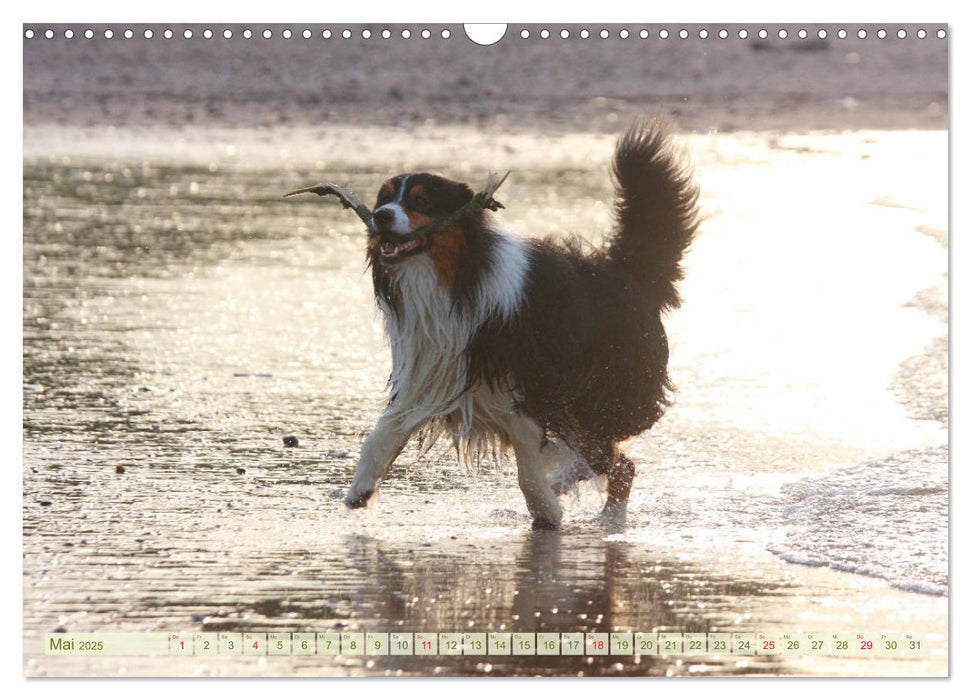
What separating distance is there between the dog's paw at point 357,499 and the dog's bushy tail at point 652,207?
1.40 metres

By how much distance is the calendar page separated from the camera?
5035mm

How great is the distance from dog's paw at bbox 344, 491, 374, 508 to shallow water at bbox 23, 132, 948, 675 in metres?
0.06

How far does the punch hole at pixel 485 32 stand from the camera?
551 centimetres

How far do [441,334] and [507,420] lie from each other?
429mm

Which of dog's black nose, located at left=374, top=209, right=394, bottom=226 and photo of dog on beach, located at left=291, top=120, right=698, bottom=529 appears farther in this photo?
photo of dog on beach, located at left=291, top=120, right=698, bottom=529

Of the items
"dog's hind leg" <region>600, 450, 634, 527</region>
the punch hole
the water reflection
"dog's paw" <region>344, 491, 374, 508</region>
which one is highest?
the punch hole

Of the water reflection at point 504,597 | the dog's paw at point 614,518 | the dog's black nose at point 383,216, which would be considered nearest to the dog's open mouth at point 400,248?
the dog's black nose at point 383,216

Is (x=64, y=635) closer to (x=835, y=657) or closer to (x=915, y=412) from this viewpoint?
(x=835, y=657)

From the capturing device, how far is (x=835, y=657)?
4.90 metres

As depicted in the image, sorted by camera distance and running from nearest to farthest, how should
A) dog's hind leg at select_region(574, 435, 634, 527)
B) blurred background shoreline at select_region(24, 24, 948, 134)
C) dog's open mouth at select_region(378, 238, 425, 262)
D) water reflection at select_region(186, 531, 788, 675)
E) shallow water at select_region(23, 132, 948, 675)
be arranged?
water reflection at select_region(186, 531, 788, 675)
shallow water at select_region(23, 132, 948, 675)
dog's open mouth at select_region(378, 238, 425, 262)
blurred background shoreline at select_region(24, 24, 948, 134)
dog's hind leg at select_region(574, 435, 634, 527)

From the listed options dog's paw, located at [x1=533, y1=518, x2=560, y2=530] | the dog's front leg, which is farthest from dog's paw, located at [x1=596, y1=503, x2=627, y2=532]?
the dog's front leg

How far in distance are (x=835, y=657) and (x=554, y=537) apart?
142 centimetres

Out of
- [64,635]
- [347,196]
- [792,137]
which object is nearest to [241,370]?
[347,196]

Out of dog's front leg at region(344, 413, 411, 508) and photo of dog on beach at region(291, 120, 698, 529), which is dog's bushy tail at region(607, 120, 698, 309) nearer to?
photo of dog on beach at region(291, 120, 698, 529)
